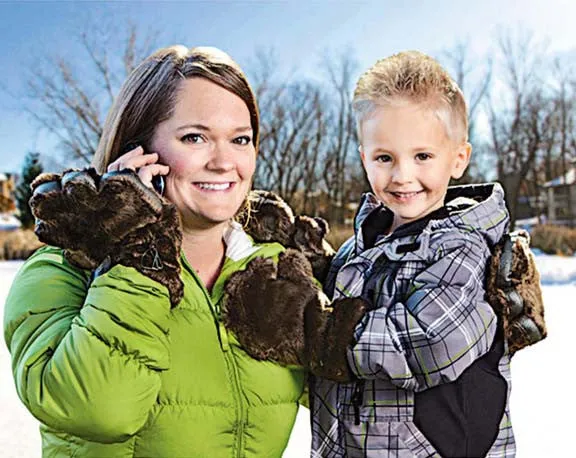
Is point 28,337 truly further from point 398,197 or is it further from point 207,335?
point 398,197

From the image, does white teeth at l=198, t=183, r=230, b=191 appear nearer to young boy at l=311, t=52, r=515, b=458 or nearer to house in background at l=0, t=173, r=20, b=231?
young boy at l=311, t=52, r=515, b=458

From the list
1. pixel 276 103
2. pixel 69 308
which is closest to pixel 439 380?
pixel 69 308

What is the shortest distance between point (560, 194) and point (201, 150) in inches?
1484

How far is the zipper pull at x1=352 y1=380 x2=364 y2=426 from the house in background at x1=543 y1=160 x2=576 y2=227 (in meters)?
34.3

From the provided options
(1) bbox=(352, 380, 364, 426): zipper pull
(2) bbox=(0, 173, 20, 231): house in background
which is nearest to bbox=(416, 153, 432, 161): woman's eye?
(1) bbox=(352, 380, 364, 426): zipper pull

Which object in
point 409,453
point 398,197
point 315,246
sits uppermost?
point 398,197

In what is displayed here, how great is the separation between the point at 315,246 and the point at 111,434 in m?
0.80

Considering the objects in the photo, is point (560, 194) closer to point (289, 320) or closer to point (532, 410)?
point (532, 410)

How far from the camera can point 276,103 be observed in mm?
24375

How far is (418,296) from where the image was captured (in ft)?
5.41

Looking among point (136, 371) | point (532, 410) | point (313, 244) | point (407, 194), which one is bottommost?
point (532, 410)

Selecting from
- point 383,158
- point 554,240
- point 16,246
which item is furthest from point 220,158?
point 16,246

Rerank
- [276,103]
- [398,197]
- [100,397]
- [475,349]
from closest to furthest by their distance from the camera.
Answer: [100,397] < [475,349] < [398,197] < [276,103]

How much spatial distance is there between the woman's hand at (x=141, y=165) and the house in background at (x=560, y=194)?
34545mm
